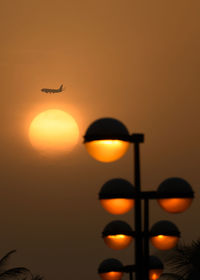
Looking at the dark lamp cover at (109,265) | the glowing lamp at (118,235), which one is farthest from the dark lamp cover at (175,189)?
the dark lamp cover at (109,265)

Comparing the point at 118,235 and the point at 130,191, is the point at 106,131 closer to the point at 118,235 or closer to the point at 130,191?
the point at 130,191

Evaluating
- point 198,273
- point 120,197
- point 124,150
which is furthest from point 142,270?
point 198,273

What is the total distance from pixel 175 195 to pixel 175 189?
9 cm

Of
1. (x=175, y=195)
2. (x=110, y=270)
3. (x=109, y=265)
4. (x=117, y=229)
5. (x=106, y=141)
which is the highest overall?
(x=106, y=141)

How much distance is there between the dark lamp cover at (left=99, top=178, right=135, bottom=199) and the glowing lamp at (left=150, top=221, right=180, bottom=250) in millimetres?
1286

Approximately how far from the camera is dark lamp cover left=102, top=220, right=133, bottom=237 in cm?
927

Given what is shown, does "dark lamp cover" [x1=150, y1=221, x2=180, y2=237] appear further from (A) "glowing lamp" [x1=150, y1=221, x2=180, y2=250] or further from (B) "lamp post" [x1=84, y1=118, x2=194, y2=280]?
(B) "lamp post" [x1=84, y1=118, x2=194, y2=280]

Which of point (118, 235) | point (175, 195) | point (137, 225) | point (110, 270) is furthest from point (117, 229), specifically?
point (110, 270)

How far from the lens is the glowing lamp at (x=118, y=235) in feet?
30.3

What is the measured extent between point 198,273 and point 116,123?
75.4 feet

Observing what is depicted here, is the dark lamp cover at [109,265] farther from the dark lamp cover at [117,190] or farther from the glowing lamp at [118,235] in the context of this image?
the dark lamp cover at [117,190]

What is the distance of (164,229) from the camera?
951cm

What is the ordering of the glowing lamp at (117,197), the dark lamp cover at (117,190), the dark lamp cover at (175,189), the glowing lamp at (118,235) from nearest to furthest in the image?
the glowing lamp at (117,197) < the dark lamp cover at (117,190) < the dark lamp cover at (175,189) < the glowing lamp at (118,235)

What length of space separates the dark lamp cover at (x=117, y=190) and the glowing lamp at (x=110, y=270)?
5526mm
